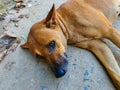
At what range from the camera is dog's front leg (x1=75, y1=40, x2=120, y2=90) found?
2.95 metres

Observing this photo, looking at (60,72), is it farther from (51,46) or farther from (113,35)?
(113,35)

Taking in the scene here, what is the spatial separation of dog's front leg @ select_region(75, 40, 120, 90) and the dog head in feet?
0.99

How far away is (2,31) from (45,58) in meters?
1.09

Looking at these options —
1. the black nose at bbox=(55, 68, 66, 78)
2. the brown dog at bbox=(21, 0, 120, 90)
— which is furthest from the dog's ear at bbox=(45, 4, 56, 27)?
the black nose at bbox=(55, 68, 66, 78)

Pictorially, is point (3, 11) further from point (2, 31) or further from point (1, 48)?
point (1, 48)

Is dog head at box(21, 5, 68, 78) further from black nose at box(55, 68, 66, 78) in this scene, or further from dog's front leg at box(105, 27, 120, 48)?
dog's front leg at box(105, 27, 120, 48)

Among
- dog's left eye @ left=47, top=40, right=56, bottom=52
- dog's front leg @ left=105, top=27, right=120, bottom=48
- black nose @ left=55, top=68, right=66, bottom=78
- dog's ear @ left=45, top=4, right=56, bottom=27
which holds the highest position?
dog's ear @ left=45, top=4, right=56, bottom=27

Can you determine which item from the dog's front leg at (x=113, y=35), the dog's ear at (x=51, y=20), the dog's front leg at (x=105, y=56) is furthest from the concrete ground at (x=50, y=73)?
the dog's ear at (x=51, y=20)

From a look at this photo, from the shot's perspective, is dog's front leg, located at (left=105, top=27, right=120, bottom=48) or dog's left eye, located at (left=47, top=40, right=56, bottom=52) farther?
dog's front leg, located at (left=105, top=27, right=120, bottom=48)

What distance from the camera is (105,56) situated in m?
3.10

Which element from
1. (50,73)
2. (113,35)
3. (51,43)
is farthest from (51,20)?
(113,35)

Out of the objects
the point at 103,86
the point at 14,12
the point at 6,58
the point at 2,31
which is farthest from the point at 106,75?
the point at 14,12

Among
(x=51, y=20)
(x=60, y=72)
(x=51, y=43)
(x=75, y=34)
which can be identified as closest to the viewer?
→ (x=60, y=72)

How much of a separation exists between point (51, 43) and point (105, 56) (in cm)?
66
